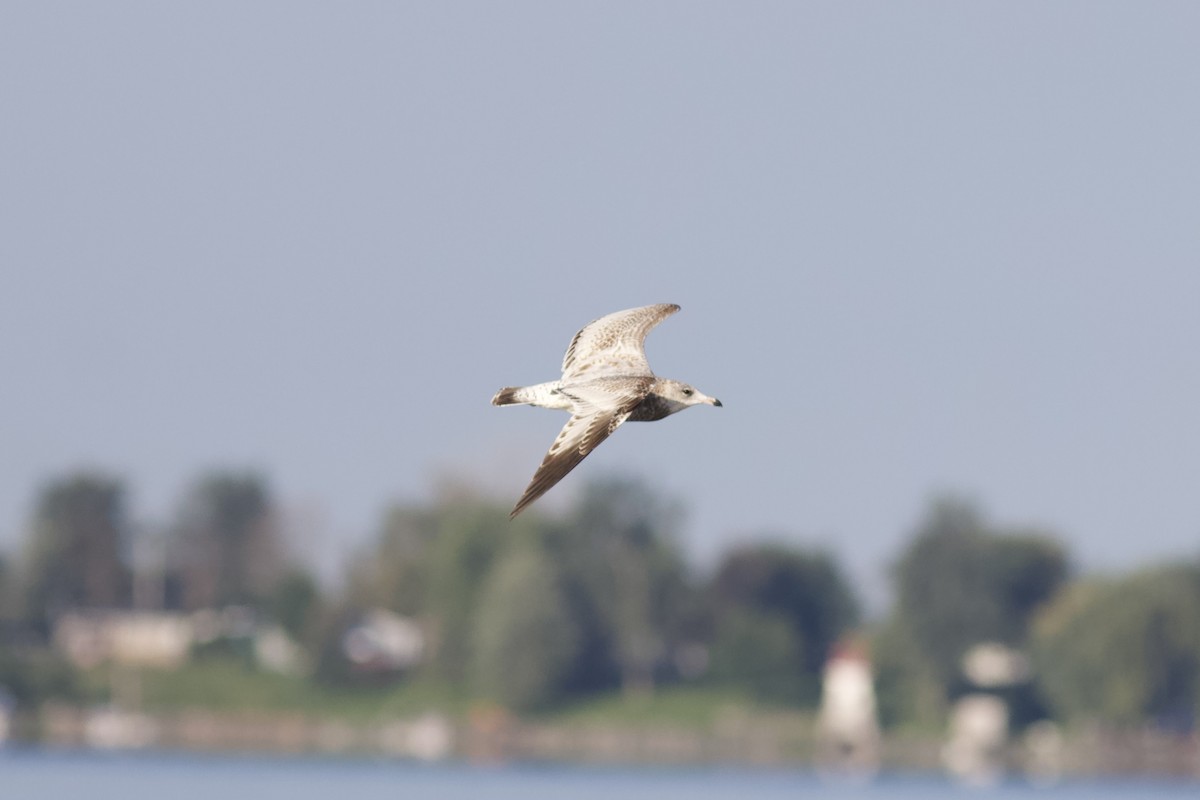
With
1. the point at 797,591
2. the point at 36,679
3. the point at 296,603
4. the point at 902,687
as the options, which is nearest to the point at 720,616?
the point at 797,591

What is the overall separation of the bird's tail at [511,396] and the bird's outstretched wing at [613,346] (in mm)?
→ 695

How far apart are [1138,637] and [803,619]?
2988 centimetres

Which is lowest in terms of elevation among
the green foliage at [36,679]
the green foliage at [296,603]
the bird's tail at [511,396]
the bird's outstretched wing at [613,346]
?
the bird's tail at [511,396]

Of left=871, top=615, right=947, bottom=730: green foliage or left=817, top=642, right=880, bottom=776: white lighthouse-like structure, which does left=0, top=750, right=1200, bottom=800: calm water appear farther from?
left=871, top=615, right=947, bottom=730: green foliage

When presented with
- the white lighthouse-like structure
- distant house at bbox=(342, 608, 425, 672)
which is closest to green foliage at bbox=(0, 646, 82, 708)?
distant house at bbox=(342, 608, 425, 672)

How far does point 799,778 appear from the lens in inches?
4626

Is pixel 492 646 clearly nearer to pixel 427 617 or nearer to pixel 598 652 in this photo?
pixel 598 652

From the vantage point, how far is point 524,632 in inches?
5049

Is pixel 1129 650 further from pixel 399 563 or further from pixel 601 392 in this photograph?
pixel 601 392

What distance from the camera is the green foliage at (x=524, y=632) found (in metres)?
127

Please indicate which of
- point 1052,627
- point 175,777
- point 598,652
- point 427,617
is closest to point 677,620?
point 598,652

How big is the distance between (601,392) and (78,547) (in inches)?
6089

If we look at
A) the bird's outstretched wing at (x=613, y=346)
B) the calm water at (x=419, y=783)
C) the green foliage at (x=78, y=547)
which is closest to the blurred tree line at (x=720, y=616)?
Result: the calm water at (x=419, y=783)

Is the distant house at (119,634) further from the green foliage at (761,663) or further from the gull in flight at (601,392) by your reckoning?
the gull in flight at (601,392)
